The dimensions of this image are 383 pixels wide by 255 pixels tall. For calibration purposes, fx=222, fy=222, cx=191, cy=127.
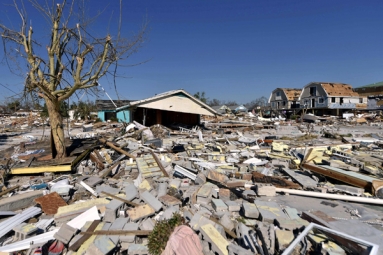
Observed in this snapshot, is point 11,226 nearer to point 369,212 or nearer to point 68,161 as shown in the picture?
point 68,161

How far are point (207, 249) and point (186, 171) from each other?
10.9 feet

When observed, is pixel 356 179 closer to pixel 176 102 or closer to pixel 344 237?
pixel 344 237

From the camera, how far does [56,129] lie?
7508mm

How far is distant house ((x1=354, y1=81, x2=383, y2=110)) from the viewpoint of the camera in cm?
4197

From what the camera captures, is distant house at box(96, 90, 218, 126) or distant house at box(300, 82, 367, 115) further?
distant house at box(300, 82, 367, 115)

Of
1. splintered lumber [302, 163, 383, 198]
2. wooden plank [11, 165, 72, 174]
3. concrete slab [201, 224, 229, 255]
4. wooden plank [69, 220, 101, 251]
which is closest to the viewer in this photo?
concrete slab [201, 224, 229, 255]

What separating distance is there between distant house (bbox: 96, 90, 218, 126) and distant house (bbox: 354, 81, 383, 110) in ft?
127

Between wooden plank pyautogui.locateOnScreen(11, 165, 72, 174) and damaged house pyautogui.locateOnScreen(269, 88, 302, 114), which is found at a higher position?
damaged house pyautogui.locateOnScreen(269, 88, 302, 114)

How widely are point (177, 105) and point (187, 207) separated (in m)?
14.9

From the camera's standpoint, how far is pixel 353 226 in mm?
3344

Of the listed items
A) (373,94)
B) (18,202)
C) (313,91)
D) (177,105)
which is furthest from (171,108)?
(373,94)

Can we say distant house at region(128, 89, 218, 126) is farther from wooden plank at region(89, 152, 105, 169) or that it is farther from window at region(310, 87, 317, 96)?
window at region(310, 87, 317, 96)

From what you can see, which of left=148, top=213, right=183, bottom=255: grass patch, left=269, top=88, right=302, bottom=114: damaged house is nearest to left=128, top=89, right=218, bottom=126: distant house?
left=148, top=213, right=183, bottom=255: grass patch

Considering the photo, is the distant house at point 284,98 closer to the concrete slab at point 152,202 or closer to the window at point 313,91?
the window at point 313,91
